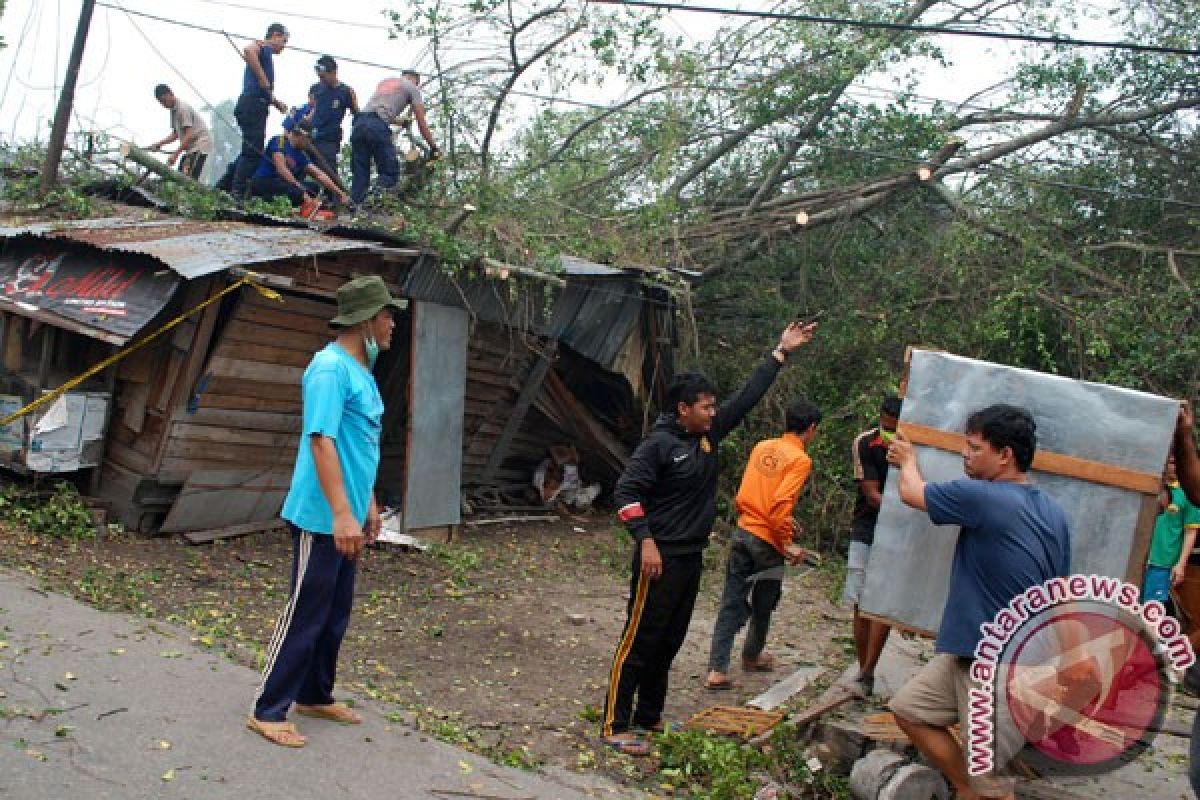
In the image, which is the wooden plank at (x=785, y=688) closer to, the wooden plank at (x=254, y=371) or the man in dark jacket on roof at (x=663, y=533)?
the man in dark jacket on roof at (x=663, y=533)

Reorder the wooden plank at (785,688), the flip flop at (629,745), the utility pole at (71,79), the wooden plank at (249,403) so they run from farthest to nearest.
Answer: the utility pole at (71,79) → the wooden plank at (249,403) → the wooden plank at (785,688) → the flip flop at (629,745)

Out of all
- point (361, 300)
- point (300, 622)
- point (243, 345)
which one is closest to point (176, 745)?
point (300, 622)

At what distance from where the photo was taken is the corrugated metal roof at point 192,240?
812cm

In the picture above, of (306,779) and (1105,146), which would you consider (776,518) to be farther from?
(1105,146)

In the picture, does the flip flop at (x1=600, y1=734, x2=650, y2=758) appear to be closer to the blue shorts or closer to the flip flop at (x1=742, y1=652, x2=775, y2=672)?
the flip flop at (x1=742, y1=652, x2=775, y2=672)

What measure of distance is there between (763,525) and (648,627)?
1662 mm

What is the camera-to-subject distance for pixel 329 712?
4.76m

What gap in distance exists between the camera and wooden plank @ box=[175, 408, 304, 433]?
29.5 feet

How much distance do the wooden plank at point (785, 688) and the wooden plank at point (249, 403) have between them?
498cm

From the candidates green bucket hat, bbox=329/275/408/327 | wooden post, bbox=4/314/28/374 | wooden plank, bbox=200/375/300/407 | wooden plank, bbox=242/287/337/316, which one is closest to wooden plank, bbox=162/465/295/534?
wooden plank, bbox=200/375/300/407

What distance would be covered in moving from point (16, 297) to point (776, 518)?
21.5 ft

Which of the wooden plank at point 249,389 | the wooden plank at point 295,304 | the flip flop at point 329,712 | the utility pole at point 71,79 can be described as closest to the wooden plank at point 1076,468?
the flip flop at point 329,712

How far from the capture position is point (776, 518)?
6742 mm

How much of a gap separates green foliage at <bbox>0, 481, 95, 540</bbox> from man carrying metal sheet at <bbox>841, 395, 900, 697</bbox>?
19.1ft
